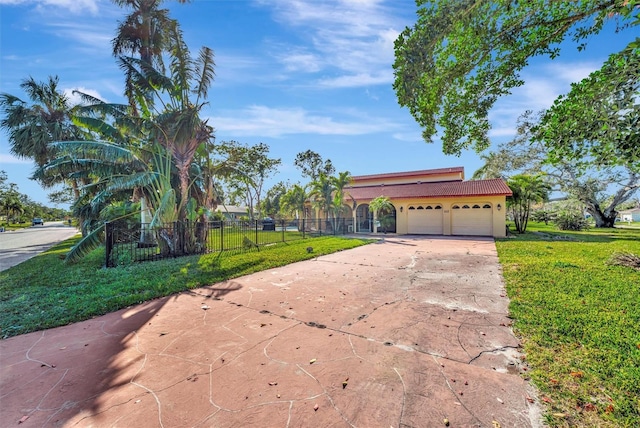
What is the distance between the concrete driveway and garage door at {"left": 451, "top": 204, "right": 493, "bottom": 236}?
16648mm

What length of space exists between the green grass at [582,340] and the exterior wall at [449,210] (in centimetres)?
1240

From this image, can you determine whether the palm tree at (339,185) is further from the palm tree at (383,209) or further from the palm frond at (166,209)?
the palm frond at (166,209)

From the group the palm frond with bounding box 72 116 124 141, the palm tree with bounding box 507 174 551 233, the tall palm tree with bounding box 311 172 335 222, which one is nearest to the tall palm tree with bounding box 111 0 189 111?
the palm frond with bounding box 72 116 124 141

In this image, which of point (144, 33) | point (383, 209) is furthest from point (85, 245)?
point (383, 209)

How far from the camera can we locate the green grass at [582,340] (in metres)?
2.40

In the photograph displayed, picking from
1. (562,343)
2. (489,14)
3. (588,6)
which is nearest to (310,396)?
(562,343)

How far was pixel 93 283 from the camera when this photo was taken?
22.8 feet

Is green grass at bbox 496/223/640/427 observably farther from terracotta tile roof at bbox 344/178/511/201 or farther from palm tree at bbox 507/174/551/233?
palm tree at bbox 507/174/551/233

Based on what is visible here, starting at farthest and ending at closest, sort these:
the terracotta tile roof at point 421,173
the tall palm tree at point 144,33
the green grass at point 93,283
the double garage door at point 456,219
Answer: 1. the terracotta tile roof at point 421,173
2. the double garage door at point 456,219
3. the tall palm tree at point 144,33
4. the green grass at point 93,283

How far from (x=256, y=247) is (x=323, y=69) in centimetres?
825

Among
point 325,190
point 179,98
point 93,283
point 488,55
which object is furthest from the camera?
point 325,190

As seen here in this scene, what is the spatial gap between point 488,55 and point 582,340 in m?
6.85

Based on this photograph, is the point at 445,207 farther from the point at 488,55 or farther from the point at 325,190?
the point at 488,55

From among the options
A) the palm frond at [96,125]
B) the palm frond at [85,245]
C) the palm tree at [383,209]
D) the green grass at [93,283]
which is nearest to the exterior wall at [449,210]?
the palm tree at [383,209]
